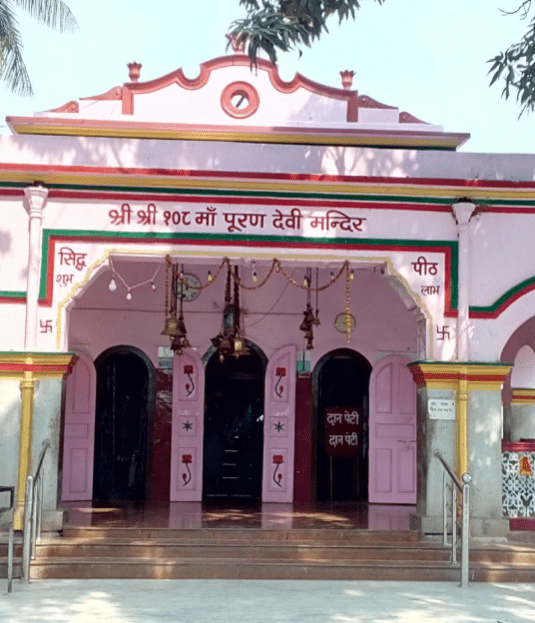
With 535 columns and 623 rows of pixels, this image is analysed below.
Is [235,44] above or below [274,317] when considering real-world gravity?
above

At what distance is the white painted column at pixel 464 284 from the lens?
11000mm

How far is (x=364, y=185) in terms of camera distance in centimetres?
1103

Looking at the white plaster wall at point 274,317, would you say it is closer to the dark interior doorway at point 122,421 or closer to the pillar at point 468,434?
the dark interior doorway at point 122,421

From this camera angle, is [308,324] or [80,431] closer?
[308,324]

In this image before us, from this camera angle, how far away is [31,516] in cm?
937

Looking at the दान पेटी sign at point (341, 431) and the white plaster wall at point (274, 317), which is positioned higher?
the white plaster wall at point (274, 317)

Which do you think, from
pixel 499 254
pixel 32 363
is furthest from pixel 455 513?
pixel 32 363

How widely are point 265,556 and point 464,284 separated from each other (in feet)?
11.3

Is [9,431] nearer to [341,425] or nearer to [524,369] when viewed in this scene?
[341,425]

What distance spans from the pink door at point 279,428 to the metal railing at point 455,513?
10.7 feet

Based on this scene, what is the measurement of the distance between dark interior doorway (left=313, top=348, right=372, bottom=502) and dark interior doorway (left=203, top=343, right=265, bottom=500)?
796 mm

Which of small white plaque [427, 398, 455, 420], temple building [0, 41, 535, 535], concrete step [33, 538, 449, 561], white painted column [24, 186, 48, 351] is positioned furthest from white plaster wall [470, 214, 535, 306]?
white painted column [24, 186, 48, 351]

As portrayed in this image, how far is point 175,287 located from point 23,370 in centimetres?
272

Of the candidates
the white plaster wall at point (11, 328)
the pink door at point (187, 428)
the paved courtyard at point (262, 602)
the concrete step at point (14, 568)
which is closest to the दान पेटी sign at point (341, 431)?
the pink door at point (187, 428)
